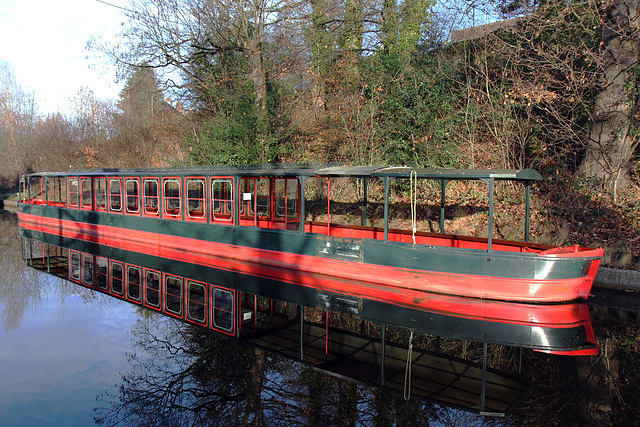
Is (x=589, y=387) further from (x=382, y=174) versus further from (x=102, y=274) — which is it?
(x=102, y=274)

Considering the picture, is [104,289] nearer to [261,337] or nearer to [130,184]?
[261,337]

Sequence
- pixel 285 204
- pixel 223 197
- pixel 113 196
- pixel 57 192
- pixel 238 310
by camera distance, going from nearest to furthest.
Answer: pixel 238 310, pixel 285 204, pixel 223 197, pixel 113 196, pixel 57 192

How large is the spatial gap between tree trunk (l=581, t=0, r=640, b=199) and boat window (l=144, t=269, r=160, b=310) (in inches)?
451

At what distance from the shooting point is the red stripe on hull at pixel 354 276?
797cm

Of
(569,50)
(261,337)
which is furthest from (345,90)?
(261,337)

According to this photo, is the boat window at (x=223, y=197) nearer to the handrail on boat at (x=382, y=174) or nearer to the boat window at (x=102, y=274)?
the handrail on boat at (x=382, y=174)

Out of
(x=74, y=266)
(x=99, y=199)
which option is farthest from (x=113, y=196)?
(x=74, y=266)

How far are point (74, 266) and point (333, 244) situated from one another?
753 cm

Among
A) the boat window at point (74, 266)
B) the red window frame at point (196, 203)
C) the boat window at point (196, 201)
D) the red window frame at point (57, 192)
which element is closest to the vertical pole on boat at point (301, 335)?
the red window frame at point (196, 203)

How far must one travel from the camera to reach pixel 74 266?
11.8 m

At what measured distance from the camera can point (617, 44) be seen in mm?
11055

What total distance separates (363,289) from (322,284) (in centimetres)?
100

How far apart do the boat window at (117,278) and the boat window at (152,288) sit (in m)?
0.52

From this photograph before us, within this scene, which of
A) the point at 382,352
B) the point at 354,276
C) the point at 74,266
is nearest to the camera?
the point at 382,352
